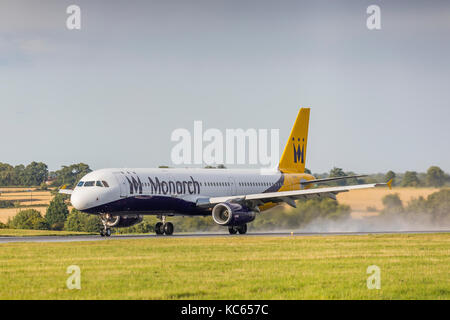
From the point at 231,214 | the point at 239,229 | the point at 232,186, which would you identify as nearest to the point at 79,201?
the point at 231,214

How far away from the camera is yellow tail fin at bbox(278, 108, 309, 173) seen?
6862 centimetres

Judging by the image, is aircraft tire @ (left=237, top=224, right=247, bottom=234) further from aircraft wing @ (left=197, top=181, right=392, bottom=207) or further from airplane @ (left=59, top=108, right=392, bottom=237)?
aircraft wing @ (left=197, top=181, right=392, bottom=207)

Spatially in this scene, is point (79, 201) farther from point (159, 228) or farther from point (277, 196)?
point (277, 196)

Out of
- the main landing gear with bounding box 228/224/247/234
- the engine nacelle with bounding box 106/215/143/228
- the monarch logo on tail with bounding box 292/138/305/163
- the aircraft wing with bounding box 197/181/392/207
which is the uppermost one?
the monarch logo on tail with bounding box 292/138/305/163

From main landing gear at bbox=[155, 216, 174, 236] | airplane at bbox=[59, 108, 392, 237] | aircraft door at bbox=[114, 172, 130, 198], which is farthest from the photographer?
main landing gear at bbox=[155, 216, 174, 236]

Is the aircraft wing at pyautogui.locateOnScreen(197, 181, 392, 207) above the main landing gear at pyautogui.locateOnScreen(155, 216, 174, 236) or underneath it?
above

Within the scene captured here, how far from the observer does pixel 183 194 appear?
56.6 meters

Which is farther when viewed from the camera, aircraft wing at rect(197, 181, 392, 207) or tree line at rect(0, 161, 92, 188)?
tree line at rect(0, 161, 92, 188)

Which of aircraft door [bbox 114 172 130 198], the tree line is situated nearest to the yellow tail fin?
aircraft door [bbox 114 172 130 198]

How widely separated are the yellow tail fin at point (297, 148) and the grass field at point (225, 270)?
2483 cm

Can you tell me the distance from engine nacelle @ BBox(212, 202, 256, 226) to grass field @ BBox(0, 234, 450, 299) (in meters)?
10.2
